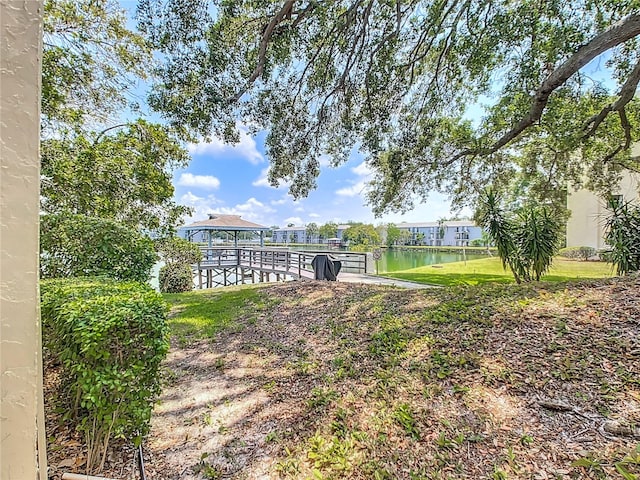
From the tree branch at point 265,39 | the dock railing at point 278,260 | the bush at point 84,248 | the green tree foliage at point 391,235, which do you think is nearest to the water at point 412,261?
the dock railing at point 278,260

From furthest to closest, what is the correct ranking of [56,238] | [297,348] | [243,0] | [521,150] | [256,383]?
[521,150]
[243,0]
[297,348]
[56,238]
[256,383]

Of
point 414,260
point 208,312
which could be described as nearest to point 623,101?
point 208,312

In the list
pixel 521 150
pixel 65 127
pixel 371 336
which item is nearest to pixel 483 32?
pixel 521 150

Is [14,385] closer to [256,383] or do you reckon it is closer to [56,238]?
[256,383]

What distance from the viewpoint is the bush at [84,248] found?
3.95 m

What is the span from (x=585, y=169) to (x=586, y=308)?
9500mm

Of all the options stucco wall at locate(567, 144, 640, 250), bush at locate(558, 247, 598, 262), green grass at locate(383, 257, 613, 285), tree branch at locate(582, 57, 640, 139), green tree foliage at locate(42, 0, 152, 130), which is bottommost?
green grass at locate(383, 257, 613, 285)

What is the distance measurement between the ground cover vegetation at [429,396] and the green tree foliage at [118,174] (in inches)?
130

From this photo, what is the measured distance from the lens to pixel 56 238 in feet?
12.9

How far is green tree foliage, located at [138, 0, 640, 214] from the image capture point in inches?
214

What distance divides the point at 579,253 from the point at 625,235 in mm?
12918

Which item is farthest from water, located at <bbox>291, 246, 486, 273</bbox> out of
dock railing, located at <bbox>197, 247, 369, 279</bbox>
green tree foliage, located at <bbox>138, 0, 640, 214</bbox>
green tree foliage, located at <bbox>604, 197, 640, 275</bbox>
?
green tree foliage, located at <bbox>604, 197, 640, 275</bbox>

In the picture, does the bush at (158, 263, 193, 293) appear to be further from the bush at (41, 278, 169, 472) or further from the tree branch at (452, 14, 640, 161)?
the tree branch at (452, 14, 640, 161)

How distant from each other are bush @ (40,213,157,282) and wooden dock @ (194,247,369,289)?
754 cm
